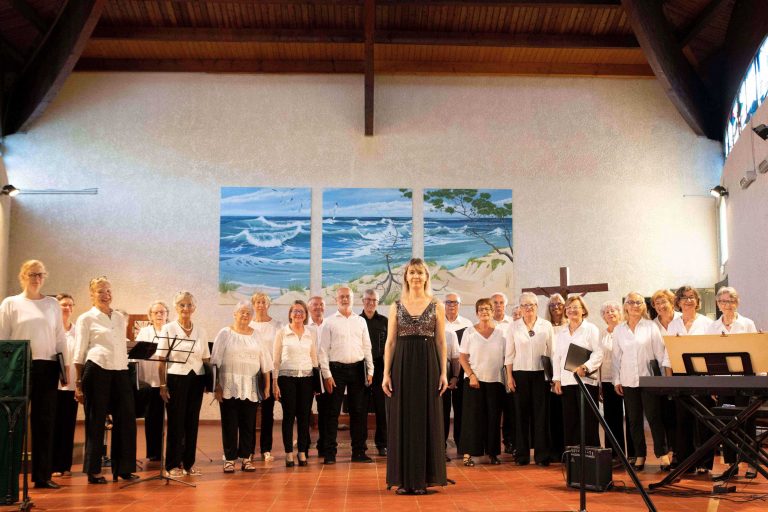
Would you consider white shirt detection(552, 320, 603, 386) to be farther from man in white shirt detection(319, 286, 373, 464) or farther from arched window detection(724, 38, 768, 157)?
arched window detection(724, 38, 768, 157)

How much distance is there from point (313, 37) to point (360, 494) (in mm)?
8713

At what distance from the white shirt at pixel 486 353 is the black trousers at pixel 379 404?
0.95m

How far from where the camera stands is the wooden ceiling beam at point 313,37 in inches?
501

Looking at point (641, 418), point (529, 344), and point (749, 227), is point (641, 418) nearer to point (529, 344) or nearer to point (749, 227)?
point (529, 344)

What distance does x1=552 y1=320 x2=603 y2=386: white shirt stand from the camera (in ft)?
22.9

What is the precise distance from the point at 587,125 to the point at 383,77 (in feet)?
11.4

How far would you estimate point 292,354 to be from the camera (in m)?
7.37

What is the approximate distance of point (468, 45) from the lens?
12961 mm

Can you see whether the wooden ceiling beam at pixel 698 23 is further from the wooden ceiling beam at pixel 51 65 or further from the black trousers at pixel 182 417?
the black trousers at pixel 182 417

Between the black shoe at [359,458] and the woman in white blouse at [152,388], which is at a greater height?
the woman in white blouse at [152,388]

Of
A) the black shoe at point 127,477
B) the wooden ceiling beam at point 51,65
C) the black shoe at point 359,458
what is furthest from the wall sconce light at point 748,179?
the wooden ceiling beam at point 51,65

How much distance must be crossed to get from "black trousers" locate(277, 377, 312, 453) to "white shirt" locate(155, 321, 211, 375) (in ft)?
2.85

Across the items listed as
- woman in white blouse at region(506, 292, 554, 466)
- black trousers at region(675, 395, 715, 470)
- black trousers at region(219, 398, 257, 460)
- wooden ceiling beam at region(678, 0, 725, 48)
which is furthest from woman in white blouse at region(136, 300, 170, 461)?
wooden ceiling beam at region(678, 0, 725, 48)

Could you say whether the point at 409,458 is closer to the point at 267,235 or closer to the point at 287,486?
the point at 287,486
